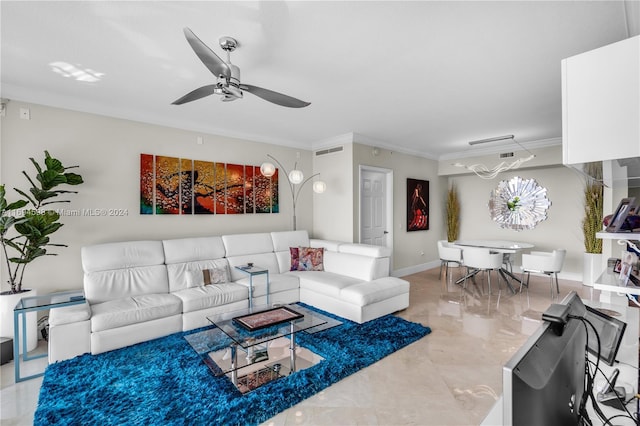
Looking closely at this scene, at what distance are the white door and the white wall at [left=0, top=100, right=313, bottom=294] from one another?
2.36 metres

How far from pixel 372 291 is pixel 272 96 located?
244cm

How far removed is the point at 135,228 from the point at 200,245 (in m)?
0.83

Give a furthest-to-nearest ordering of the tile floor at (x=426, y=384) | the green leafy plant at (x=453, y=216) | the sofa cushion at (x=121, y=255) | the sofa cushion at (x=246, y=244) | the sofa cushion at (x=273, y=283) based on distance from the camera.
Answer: the green leafy plant at (x=453, y=216) → the sofa cushion at (x=246, y=244) → the sofa cushion at (x=273, y=283) → the sofa cushion at (x=121, y=255) → the tile floor at (x=426, y=384)

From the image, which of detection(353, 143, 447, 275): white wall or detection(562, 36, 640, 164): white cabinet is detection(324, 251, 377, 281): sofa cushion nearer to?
detection(353, 143, 447, 275): white wall

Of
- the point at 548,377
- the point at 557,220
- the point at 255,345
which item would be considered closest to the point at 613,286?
the point at 548,377

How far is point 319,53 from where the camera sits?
2426 mm

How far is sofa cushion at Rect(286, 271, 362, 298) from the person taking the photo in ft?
12.4

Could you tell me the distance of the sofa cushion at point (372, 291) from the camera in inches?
138

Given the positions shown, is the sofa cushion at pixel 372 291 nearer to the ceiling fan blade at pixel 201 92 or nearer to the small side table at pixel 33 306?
the ceiling fan blade at pixel 201 92

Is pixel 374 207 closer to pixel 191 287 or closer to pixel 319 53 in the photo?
pixel 191 287

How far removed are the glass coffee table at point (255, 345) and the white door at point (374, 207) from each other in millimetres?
2869

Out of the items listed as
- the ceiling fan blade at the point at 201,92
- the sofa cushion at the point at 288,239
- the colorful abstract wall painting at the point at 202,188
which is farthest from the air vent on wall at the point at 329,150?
the ceiling fan blade at the point at 201,92

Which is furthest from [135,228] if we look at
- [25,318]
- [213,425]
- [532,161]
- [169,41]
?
[532,161]

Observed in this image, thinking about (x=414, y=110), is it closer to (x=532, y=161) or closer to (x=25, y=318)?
(x=532, y=161)
